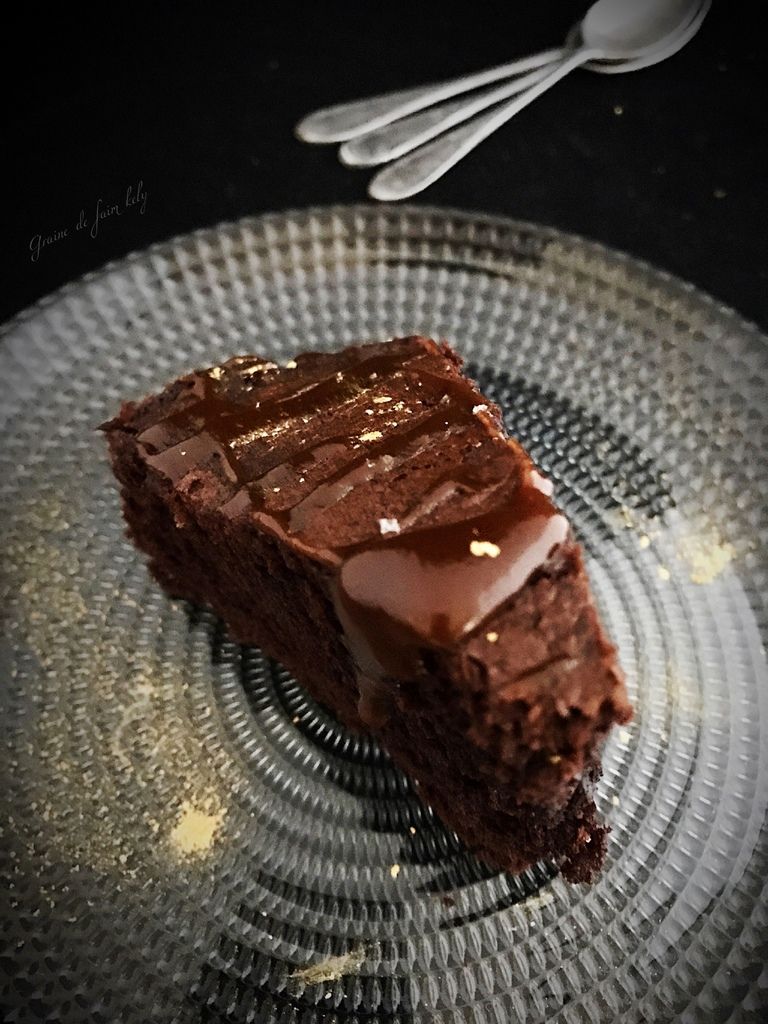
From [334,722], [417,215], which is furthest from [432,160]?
[334,722]

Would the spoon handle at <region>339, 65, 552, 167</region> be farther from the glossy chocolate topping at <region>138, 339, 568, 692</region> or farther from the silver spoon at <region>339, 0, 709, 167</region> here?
the glossy chocolate topping at <region>138, 339, 568, 692</region>

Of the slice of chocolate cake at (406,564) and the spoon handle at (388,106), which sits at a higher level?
the spoon handle at (388,106)

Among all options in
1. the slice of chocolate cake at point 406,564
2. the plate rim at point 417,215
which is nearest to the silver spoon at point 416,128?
the plate rim at point 417,215

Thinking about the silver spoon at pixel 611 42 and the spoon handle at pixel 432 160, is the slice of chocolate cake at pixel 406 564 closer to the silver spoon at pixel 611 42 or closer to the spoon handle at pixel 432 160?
the spoon handle at pixel 432 160

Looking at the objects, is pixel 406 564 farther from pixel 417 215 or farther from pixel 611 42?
pixel 611 42

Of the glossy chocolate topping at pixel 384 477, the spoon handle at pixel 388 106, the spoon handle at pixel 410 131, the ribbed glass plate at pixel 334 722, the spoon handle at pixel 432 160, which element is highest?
the spoon handle at pixel 388 106

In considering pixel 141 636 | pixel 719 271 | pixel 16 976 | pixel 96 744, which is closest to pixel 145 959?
pixel 16 976
